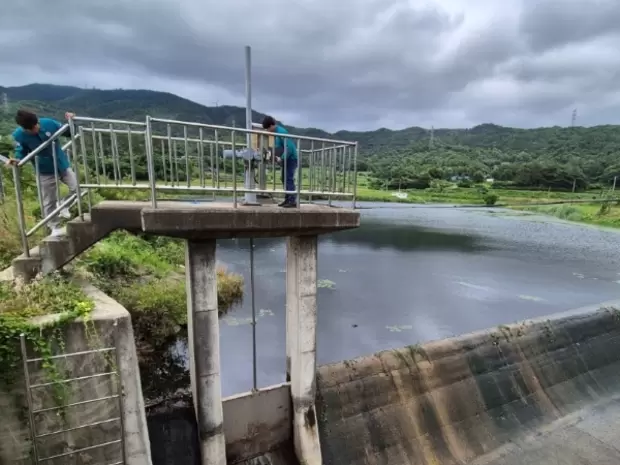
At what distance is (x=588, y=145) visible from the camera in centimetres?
10106

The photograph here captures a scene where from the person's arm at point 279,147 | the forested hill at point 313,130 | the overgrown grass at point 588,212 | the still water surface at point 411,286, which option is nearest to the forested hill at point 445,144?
the forested hill at point 313,130

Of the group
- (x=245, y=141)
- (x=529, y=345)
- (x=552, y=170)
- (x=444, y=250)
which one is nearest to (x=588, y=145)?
(x=552, y=170)

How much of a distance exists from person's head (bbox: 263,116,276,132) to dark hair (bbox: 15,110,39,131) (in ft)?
9.73

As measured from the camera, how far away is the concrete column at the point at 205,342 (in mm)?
5883

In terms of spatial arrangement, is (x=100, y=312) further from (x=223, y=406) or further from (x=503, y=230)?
(x=503, y=230)

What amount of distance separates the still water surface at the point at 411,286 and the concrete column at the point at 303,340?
11.3 ft

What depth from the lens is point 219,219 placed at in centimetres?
536

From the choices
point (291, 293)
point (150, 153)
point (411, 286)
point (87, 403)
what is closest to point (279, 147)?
point (150, 153)

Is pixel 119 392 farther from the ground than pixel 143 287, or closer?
farther from the ground

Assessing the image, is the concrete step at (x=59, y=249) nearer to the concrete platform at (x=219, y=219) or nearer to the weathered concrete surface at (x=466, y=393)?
the concrete platform at (x=219, y=219)

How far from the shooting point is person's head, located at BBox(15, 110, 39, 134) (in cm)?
480

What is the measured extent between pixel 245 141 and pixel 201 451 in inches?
204

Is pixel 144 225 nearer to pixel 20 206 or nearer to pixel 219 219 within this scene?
pixel 219 219

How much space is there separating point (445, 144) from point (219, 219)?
134623 mm
